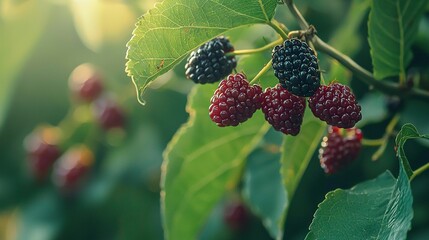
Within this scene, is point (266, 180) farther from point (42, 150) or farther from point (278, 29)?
point (42, 150)

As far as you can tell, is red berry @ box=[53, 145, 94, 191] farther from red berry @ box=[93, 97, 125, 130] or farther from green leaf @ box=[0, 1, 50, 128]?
green leaf @ box=[0, 1, 50, 128]

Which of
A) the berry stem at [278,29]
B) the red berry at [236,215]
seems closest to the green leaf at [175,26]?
the berry stem at [278,29]

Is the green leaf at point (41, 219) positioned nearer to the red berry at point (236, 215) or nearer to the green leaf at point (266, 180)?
the red berry at point (236, 215)

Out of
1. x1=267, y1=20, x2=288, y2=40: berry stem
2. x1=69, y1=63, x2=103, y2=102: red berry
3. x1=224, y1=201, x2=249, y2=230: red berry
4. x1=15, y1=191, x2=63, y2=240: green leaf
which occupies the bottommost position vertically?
x1=224, y1=201, x2=249, y2=230: red berry

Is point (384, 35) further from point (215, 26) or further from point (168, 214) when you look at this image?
point (168, 214)

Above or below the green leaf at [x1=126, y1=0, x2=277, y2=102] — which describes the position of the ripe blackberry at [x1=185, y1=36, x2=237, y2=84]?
Answer: below

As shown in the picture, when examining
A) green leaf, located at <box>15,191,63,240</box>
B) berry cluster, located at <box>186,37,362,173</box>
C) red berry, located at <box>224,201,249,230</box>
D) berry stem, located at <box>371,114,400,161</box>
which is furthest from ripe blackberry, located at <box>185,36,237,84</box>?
green leaf, located at <box>15,191,63,240</box>

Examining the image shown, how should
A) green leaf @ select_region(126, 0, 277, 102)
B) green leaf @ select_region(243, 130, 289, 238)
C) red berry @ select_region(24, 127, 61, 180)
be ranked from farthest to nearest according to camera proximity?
red berry @ select_region(24, 127, 61, 180), green leaf @ select_region(243, 130, 289, 238), green leaf @ select_region(126, 0, 277, 102)

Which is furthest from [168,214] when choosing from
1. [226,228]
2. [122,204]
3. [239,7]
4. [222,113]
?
[122,204]
